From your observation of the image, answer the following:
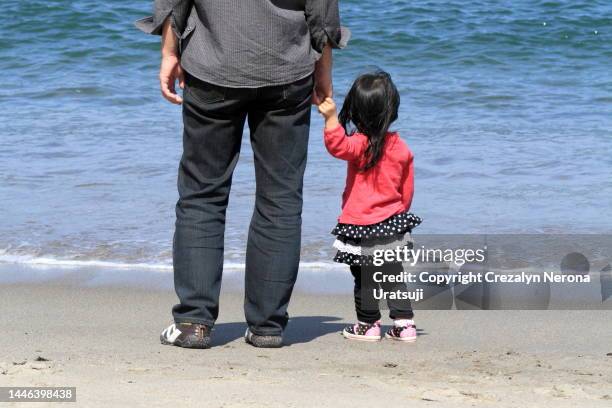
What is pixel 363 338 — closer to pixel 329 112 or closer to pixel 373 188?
pixel 373 188

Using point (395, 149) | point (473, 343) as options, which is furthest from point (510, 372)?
point (395, 149)

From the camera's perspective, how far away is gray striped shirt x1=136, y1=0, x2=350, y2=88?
11.4 feet

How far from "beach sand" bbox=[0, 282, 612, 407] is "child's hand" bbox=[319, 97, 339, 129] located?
2.58ft

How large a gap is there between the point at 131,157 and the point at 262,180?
398cm

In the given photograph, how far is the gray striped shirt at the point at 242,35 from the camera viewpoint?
3488mm

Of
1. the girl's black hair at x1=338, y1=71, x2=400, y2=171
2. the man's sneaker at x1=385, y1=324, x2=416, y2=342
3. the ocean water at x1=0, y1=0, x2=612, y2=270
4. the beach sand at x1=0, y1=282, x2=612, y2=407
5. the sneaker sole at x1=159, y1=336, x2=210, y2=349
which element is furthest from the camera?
the ocean water at x1=0, y1=0, x2=612, y2=270

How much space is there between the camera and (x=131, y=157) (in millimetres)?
7555

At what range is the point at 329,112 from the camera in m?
3.69

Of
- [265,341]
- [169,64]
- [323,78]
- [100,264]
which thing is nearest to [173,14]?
[169,64]

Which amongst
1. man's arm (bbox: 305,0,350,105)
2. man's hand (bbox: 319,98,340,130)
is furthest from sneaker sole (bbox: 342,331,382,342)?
man's arm (bbox: 305,0,350,105)

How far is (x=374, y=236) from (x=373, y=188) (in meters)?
0.17

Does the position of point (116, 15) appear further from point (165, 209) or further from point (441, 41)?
point (165, 209)

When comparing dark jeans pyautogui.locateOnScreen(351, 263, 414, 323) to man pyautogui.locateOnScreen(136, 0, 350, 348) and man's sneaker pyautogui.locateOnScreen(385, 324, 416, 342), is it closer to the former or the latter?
man's sneaker pyautogui.locateOnScreen(385, 324, 416, 342)

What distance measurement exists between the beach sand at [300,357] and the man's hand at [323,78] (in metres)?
0.88
